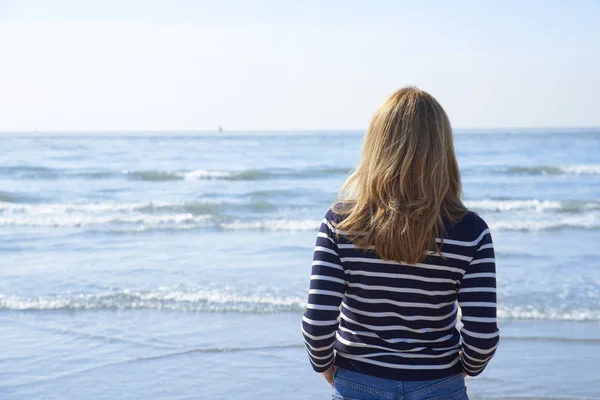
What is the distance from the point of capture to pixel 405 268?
1976 mm

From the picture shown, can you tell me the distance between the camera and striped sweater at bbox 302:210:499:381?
77.4 inches

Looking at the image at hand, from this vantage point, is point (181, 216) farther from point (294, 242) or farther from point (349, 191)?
point (349, 191)

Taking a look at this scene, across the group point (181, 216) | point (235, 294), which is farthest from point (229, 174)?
point (235, 294)

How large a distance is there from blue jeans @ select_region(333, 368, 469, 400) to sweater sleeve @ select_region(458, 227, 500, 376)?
3.1 inches

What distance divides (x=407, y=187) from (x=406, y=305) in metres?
0.31

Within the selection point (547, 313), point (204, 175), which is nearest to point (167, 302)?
point (547, 313)

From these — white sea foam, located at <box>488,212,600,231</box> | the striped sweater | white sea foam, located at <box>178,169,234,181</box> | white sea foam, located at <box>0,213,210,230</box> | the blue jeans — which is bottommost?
white sea foam, located at <box>178,169,234,181</box>

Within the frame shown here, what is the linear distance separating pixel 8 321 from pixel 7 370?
4.70 ft

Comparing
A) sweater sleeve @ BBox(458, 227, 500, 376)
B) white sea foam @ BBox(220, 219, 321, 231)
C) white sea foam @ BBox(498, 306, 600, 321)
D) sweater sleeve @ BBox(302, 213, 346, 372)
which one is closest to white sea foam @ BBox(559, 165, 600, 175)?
white sea foam @ BBox(220, 219, 321, 231)

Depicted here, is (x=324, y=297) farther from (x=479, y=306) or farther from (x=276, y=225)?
(x=276, y=225)

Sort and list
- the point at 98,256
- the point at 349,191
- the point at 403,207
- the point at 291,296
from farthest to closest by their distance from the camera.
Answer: the point at 98,256, the point at 291,296, the point at 349,191, the point at 403,207

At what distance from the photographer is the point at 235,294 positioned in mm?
7543

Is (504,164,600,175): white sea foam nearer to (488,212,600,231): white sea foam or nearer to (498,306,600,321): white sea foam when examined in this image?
(488,212,600,231): white sea foam

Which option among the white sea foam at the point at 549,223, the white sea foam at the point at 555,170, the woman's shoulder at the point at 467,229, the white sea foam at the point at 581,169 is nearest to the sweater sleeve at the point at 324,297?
the woman's shoulder at the point at 467,229
